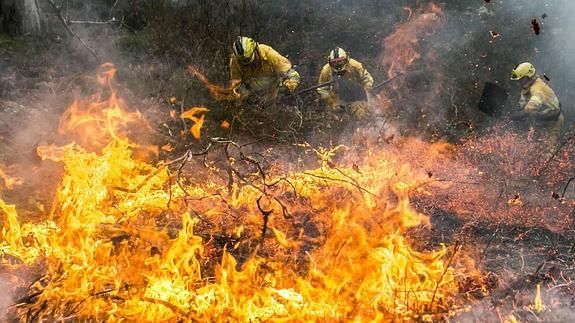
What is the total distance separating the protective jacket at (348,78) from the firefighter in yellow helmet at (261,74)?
0.73 metres

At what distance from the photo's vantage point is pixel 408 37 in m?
11.5

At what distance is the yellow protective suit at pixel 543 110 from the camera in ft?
26.0

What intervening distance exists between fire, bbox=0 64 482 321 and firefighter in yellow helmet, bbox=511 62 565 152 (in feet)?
12.2

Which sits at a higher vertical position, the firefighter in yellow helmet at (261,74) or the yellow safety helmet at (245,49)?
the yellow safety helmet at (245,49)

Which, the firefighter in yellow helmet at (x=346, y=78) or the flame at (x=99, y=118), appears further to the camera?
the firefighter in yellow helmet at (x=346, y=78)

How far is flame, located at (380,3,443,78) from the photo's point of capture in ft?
36.3

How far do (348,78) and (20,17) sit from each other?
6499mm

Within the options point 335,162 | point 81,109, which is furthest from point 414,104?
point 81,109

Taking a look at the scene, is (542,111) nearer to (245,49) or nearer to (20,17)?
(245,49)

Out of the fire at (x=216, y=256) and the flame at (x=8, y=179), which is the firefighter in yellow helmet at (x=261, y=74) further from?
the flame at (x=8, y=179)

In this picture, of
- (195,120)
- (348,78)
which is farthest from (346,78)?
(195,120)

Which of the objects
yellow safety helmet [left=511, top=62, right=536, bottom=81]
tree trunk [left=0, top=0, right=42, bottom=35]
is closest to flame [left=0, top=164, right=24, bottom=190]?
tree trunk [left=0, top=0, right=42, bottom=35]

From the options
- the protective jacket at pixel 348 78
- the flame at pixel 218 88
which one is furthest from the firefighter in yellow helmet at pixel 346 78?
the flame at pixel 218 88

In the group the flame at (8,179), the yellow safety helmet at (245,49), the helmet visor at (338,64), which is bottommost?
the flame at (8,179)
